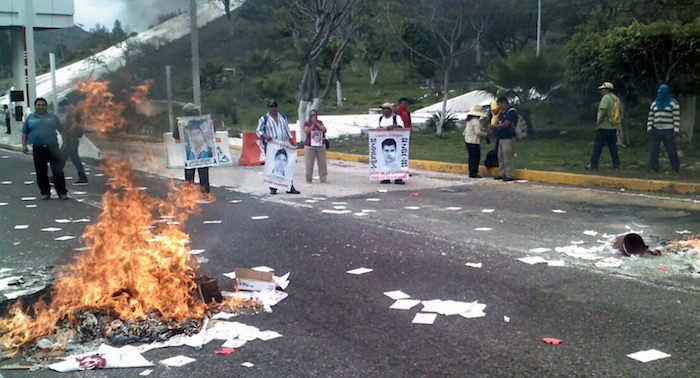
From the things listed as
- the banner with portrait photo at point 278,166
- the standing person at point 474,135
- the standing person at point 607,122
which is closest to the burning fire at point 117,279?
the banner with portrait photo at point 278,166

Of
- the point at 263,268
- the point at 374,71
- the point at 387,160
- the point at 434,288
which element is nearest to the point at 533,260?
the point at 434,288

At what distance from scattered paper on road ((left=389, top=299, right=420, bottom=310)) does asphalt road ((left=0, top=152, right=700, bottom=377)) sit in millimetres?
87

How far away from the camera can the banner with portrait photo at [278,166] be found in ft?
39.2

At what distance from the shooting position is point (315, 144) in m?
13.2

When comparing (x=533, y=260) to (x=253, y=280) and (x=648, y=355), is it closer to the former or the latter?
(x=648, y=355)

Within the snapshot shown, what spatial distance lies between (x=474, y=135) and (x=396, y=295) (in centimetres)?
825

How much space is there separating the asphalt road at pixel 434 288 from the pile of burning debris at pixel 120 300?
280 mm

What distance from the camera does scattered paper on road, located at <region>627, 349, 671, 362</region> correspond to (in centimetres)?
435

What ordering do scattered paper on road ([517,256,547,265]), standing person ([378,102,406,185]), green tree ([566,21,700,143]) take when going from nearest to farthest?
1. scattered paper on road ([517,256,547,265])
2. standing person ([378,102,406,185])
3. green tree ([566,21,700,143])

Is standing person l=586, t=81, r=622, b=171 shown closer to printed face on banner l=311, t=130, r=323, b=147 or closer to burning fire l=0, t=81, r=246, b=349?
printed face on banner l=311, t=130, r=323, b=147

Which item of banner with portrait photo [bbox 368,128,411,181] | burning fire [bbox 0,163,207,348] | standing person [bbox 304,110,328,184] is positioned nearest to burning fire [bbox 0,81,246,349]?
burning fire [bbox 0,163,207,348]

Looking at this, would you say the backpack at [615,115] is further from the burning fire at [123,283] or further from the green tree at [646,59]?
the burning fire at [123,283]

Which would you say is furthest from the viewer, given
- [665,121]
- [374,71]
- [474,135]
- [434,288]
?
[374,71]

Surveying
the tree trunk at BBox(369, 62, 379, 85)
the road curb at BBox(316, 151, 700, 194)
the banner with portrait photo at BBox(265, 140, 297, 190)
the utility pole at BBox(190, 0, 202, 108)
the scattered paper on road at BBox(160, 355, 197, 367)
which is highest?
the tree trunk at BBox(369, 62, 379, 85)
